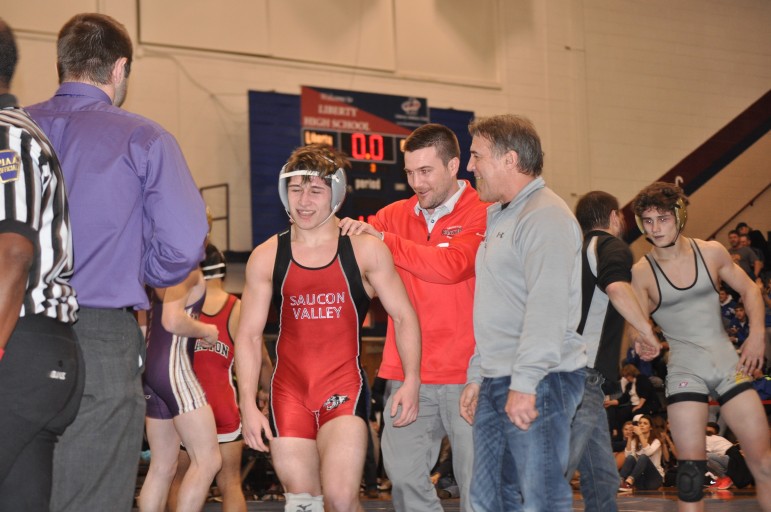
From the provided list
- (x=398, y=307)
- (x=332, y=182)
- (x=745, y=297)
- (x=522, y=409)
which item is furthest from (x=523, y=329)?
(x=745, y=297)

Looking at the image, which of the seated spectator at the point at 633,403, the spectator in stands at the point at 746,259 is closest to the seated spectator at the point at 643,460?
the seated spectator at the point at 633,403

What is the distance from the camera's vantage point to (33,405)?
2588mm

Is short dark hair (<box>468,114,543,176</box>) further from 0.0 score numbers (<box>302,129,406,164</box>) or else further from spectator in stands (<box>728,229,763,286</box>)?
spectator in stands (<box>728,229,763,286</box>)

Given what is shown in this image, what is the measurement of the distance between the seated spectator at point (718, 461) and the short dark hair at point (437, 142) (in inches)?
263

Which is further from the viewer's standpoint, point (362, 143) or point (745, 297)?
point (362, 143)

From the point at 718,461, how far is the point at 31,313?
9.55 meters

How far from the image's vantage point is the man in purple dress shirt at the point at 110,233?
9.76 feet

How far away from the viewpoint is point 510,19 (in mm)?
16031

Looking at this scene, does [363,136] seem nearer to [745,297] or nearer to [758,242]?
[758,242]

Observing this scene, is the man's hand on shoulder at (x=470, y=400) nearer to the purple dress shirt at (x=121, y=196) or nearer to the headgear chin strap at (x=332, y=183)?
the headgear chin strap at (x=332, y=183)

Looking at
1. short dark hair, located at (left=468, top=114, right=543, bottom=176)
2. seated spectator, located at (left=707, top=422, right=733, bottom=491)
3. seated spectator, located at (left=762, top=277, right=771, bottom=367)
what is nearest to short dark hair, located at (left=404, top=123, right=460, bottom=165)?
short dark hair, located at (left=468, top=114, right=543, bottom=176)

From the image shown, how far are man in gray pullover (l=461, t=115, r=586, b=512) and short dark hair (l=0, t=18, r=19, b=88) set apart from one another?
72.3 inches

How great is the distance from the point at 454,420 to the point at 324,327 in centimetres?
90

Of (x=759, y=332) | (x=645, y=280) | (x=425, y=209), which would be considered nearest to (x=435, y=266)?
(x=425, y=209)
